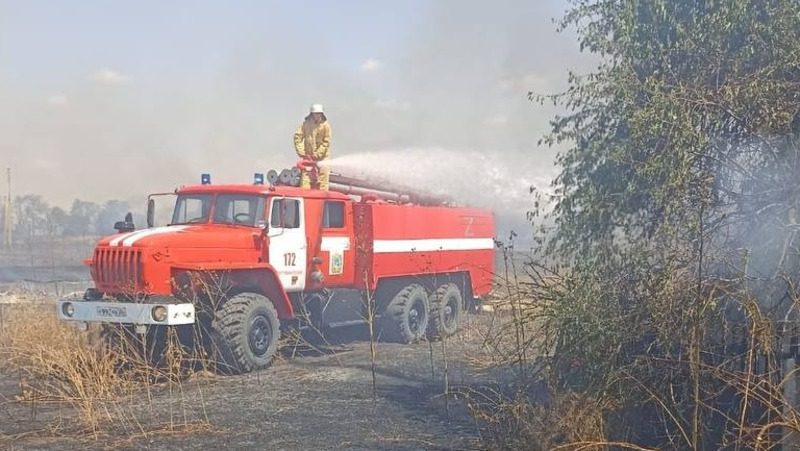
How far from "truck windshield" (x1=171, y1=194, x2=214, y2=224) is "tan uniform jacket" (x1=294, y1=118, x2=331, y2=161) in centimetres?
188

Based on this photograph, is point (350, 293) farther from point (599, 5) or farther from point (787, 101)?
point (787, 101)

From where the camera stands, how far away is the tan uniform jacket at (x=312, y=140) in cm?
1305

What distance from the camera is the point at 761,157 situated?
8.40 m

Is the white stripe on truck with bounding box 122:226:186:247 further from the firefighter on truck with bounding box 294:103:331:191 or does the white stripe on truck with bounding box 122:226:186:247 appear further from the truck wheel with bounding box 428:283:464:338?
the truck wheel with bounding box 428:283:464:338

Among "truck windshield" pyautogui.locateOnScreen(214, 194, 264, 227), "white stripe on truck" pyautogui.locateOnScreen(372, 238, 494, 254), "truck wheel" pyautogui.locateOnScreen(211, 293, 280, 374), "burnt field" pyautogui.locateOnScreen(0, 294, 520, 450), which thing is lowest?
"burnt field" pyautogui.locateOnScreen(0, 294, 520, 450)

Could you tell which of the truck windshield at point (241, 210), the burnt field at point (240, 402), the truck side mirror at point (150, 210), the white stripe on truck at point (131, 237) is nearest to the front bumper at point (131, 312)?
the burnt field at point (240, 402)

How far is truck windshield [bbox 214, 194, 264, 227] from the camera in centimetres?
1160

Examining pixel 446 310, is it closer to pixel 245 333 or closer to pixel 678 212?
pixel 245 333

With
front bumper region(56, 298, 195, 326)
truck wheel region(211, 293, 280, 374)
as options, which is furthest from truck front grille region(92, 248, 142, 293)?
truck wheel region(211, 293, 280, 374)

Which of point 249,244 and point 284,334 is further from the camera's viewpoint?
point 284,334

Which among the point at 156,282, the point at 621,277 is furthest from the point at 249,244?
the point at 621,277

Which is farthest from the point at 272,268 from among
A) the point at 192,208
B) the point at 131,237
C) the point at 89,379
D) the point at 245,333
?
the point at 89,379

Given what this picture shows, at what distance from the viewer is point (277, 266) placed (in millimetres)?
11609

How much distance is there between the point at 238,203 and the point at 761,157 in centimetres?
671
